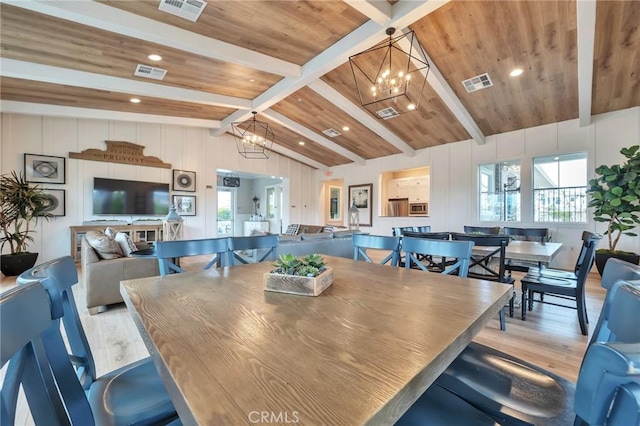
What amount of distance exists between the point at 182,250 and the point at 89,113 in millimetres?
5875

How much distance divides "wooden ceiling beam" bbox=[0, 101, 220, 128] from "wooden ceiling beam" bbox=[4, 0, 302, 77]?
3.32 meters

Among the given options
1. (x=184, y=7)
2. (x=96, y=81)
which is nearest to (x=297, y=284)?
(x=184, y=7)

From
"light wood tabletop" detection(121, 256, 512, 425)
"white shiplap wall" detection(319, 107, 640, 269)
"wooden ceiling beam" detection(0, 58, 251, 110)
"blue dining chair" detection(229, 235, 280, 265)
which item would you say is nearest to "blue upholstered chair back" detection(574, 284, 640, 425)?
"light wood tabletop" detection(121, 256, 512, 425)

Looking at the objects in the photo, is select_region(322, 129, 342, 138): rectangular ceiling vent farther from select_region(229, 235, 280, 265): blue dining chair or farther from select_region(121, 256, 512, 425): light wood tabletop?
select_region(121, 256, 512, 425): light wood tabletop

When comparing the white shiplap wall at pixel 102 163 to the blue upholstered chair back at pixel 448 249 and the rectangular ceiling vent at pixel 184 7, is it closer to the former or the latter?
the rectangular ceiling vent at pixel 184 7

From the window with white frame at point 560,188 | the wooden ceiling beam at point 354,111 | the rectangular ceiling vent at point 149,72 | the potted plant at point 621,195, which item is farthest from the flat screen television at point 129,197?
the potted plant at point 621,195

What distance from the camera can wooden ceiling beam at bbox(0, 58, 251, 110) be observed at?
3783mm

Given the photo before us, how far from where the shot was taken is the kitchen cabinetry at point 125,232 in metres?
5.60

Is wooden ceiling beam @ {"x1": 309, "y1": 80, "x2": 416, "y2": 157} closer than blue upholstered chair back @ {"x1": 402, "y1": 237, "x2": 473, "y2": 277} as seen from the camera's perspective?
No

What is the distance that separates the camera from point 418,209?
27.3 feet

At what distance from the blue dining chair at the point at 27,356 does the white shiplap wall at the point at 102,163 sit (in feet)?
22.7

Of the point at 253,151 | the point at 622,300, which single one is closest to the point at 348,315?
the point at 622,300

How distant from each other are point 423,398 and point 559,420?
1.26 ft

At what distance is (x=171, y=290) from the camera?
1181 mm
